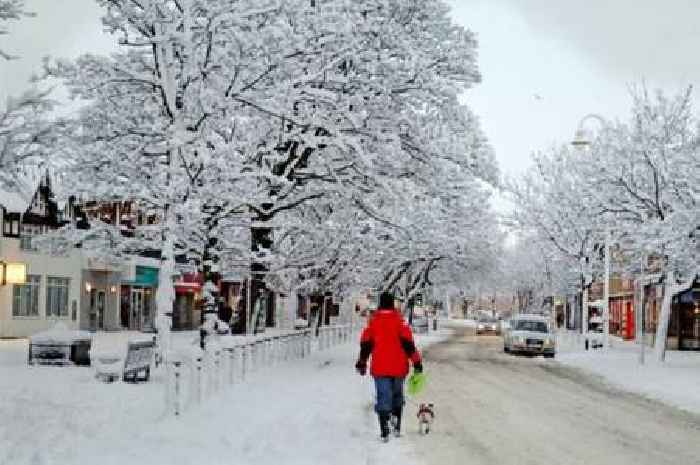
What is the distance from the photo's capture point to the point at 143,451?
11453 millimetres

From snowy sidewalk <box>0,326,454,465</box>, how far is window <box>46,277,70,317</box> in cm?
2860

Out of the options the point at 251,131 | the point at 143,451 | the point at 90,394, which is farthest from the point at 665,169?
the point at 143,451

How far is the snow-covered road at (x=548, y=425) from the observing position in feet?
41.2

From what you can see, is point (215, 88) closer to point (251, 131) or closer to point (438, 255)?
point (251, 131)

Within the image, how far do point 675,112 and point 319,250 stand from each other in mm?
16083

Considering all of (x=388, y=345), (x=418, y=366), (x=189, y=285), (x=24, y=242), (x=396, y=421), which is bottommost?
(x=396, y=421)

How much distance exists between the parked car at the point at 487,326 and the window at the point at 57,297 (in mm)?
36351

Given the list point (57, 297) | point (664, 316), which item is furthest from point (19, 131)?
point (57, 297)

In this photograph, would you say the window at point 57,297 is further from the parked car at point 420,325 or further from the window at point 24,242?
the parked car at point 420,325

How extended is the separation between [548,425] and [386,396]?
403 cm

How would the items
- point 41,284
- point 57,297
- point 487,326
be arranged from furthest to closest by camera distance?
point 487,326 < point 57,297 < point 41,284

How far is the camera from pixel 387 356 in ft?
43.1

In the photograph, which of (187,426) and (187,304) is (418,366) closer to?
(187,426)

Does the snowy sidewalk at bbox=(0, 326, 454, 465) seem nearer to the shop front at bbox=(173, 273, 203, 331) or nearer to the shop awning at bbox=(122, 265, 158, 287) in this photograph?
the shop awning at bbox=(122, 265, 158, 287)
